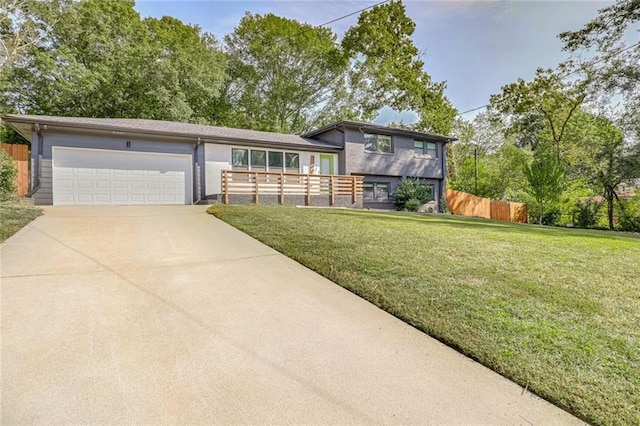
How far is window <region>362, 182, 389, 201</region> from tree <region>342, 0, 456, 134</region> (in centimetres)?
1109

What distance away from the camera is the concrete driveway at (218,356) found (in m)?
2.17

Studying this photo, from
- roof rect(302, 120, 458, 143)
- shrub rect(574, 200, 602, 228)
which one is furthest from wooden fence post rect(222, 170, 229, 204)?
shrub rect(574, 200, 602, 228)

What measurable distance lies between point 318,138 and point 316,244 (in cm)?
1354

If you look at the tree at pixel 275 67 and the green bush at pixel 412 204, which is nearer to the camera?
the green bush at pixel 412 204

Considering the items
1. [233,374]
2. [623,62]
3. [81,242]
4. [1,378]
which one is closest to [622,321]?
[233,374]

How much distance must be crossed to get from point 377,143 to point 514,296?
48.3ft

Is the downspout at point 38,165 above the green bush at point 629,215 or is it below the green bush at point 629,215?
above

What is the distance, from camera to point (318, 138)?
61.6 feet

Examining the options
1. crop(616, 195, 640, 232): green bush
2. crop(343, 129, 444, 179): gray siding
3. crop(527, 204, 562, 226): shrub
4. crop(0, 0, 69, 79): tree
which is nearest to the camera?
crop(0, 0, 69, 79): tree

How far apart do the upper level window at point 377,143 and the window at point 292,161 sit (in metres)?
3.76

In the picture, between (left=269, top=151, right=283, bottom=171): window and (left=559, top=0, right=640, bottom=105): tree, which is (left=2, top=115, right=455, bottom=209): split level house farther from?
(left=559, top=0, right=640, bottom=105): tree

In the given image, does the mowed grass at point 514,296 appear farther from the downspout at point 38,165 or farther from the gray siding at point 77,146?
the downspout at point 38,165

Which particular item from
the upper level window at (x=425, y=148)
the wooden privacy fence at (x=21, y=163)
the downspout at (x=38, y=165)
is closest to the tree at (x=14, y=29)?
the downspout at (x=38, y=165)

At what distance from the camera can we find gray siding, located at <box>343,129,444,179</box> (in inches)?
666
